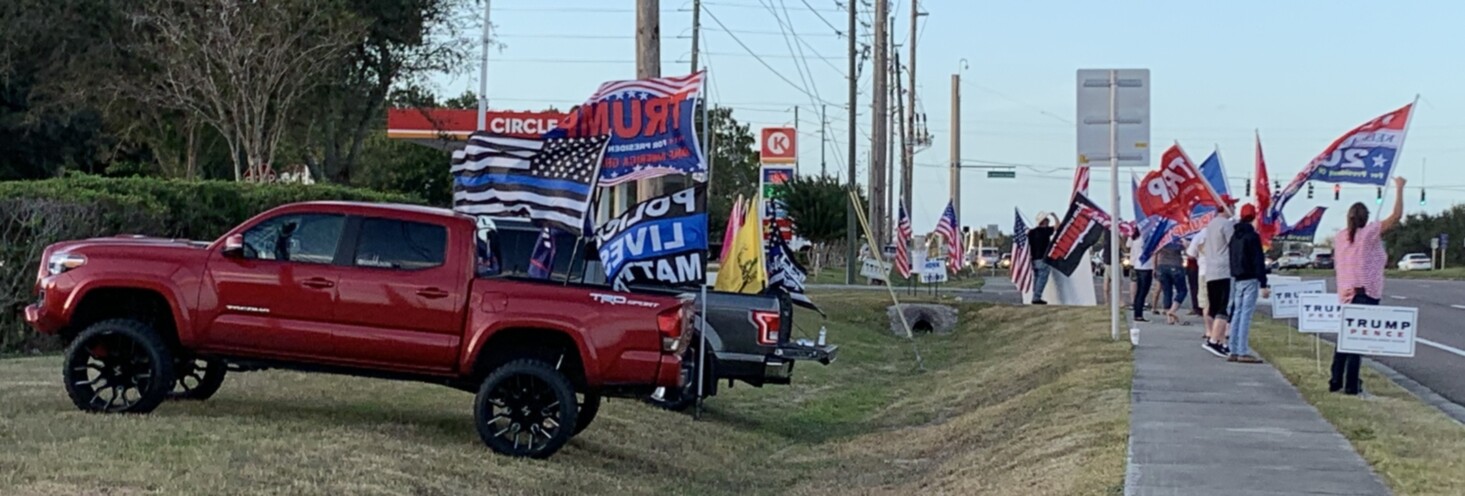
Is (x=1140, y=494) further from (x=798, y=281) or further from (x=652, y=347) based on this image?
(x=798, y=281)

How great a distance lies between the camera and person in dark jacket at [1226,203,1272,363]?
15.7 m

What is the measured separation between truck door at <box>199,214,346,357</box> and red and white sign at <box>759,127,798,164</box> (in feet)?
125

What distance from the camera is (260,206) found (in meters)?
20.6

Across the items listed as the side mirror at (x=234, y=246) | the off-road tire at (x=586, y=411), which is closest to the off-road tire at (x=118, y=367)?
the side mirror at (x=234, y=246)

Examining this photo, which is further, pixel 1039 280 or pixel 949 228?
pixel 949 228

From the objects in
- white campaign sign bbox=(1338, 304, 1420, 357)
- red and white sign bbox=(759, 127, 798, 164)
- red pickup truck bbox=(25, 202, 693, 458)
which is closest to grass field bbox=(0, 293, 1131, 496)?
red pickup truck bbox=(25, 202, 693, 458)

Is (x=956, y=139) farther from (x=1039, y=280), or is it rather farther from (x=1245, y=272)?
(x=1245, y=272)

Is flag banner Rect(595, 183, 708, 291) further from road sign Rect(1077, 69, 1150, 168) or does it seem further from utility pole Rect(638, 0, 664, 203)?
road sign Rect(1077, 69, 1150, 168)

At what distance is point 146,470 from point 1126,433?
20.0 feet

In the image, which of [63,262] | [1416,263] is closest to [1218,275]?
[63,262]

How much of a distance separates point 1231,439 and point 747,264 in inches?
274

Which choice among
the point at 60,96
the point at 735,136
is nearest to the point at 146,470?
the point at 60,96

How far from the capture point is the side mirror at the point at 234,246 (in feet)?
36.8

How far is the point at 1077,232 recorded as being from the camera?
2811 cm
